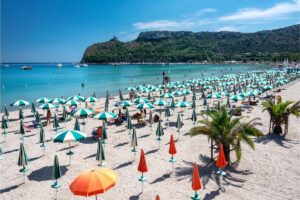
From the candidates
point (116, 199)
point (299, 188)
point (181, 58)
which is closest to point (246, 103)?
point (299, 188)

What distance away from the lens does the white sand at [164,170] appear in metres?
8.39

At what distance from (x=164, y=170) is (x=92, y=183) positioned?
15.5ft

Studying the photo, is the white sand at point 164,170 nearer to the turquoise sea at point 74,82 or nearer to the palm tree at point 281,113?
the palm tree at point 281,113

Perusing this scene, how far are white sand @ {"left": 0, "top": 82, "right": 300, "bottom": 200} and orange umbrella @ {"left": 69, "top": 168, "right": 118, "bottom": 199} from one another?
248cm

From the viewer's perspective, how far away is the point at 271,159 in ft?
35.3

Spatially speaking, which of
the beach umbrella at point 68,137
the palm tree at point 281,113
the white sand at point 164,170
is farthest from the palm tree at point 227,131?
the beach umbrella at point 68,137

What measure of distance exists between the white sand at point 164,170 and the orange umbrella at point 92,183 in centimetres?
248

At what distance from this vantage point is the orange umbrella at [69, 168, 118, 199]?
5719 mm

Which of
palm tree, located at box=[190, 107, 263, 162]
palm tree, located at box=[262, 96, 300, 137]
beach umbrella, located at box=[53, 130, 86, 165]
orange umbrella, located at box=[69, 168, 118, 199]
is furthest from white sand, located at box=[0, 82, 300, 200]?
orange umbrella, located at box=[69, 168, 118, 199]

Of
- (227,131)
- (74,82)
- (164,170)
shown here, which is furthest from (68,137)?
(74,82)

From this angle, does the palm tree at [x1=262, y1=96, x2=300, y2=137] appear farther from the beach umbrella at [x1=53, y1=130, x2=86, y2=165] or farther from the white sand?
the beach umbrella at [x1=53, y1=130, x2=86, y2=165]

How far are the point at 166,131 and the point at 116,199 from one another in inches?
313

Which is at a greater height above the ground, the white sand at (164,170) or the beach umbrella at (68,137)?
the beach umbrella at (68,137)

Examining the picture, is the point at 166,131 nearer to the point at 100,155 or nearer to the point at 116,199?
the point at 100,155
